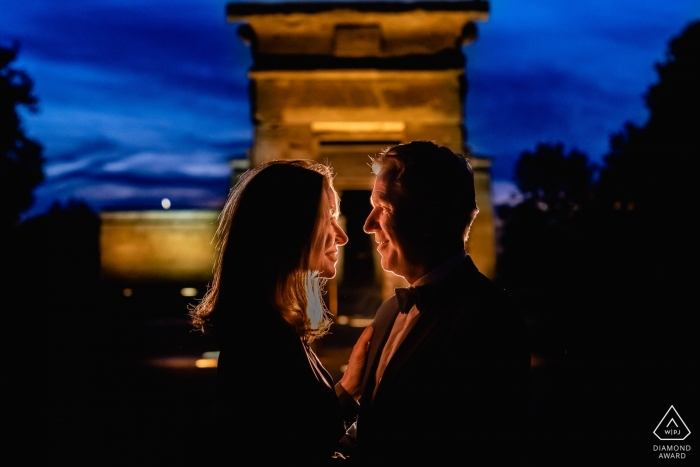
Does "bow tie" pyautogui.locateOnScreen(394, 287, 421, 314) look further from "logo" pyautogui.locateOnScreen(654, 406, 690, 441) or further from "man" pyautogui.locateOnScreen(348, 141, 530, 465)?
"logo" pyautogui.locateOnScreen(654, 406, 690, 441)

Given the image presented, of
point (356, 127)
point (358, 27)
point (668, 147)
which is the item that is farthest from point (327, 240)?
point (668, 147)

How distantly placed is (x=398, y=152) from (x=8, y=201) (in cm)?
2693

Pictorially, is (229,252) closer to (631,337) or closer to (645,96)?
(631,337)

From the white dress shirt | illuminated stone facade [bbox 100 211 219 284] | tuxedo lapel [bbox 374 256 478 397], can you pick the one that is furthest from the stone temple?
illuminated stone facade [bbox 100 211 219 284]

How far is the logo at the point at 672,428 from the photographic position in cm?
569

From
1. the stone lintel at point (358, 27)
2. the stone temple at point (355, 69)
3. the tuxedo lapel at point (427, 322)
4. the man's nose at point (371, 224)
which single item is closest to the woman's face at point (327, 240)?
the man's nose at point (371, 224)

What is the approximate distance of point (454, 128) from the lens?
720 cm

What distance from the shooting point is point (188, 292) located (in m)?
21.5

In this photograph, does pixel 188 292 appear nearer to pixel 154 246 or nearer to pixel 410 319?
pixel 154 246

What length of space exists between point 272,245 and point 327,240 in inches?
13.4

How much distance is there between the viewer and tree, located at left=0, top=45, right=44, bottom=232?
24766mm

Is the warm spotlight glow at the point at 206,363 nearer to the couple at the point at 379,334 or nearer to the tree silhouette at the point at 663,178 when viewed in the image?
the couple at the point at 379,334

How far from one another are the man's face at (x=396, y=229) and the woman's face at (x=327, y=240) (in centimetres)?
20

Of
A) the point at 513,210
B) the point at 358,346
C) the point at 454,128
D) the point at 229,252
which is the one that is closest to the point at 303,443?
the point at 358,346
